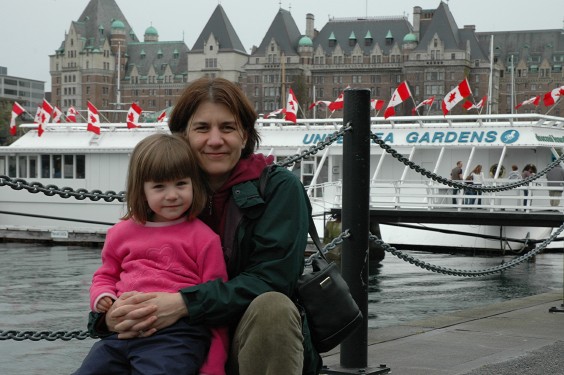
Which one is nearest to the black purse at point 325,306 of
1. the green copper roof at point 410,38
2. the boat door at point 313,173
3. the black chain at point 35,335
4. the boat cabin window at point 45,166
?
the black chain at point 35,335

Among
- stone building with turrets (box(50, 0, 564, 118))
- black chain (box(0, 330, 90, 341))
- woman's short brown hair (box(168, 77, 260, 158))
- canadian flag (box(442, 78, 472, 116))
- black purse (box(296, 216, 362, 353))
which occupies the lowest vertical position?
black chain (box(0, 330, 90, 341))

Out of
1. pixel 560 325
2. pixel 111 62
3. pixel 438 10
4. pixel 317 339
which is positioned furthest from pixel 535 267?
pixel 111 62

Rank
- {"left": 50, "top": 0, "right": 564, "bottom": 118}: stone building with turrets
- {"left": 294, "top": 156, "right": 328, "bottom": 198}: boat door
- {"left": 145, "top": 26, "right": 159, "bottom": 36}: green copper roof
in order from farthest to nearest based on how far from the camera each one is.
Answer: {"left": 145, "top": 26, "right": 159, "bottom": 36}: green copper roof → {"left": 50, "top": 0, "right": 564, "bottom": 118}: stone building with turrets → {"left": 294, "top": 156, "right": 328, "bottom": 198}: boat door

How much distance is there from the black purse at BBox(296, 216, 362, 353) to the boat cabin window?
79.1 feet

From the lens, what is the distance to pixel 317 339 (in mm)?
3102

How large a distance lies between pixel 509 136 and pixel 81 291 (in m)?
11.3

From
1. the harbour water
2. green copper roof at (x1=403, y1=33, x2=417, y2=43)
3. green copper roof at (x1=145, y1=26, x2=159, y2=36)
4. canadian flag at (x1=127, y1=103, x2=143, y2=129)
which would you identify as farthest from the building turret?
the harbour water

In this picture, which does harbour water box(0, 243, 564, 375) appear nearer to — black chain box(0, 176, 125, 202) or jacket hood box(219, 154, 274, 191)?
black chain box(0, 176, 125, 202)

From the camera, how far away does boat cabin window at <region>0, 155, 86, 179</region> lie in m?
26.8

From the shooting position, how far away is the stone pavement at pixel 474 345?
4531 mm

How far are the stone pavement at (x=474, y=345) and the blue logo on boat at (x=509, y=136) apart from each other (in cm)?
1493

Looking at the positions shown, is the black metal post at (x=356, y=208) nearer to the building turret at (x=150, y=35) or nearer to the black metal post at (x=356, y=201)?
the black metal post at (x=356, y=201)

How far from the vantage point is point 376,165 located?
24172 millimetres

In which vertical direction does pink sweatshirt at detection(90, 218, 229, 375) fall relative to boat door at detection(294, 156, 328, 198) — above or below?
above
